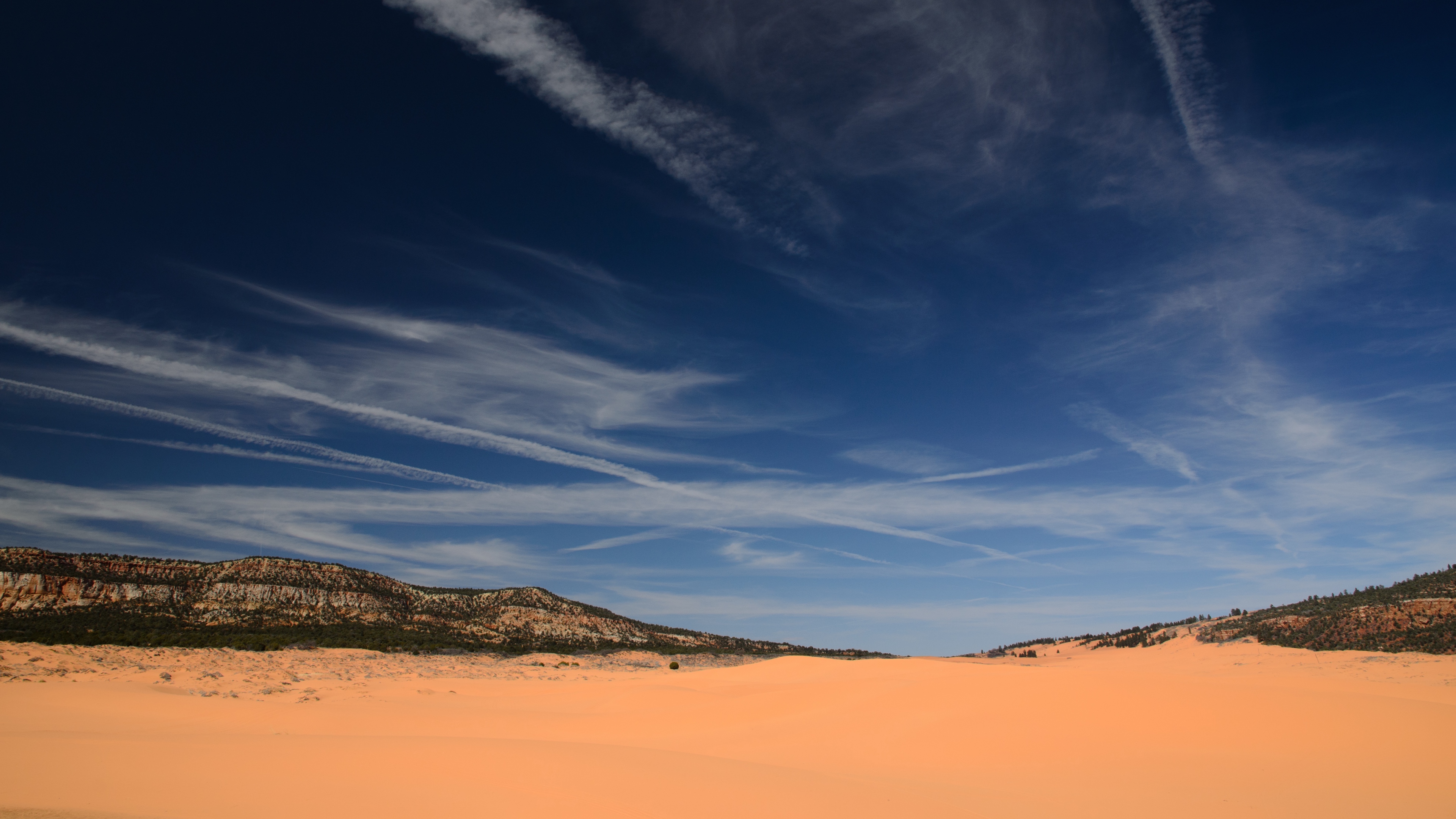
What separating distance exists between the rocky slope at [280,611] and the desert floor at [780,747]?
22.8 metres

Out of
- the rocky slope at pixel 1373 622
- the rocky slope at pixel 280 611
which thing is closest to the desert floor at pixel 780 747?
the rocky slope at pixel 1373 622

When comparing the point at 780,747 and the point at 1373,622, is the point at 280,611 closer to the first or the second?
the point at 780,747

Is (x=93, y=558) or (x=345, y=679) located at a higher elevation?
(x=93, y=558)

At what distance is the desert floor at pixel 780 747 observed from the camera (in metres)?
9.07

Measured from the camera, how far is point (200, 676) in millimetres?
25656

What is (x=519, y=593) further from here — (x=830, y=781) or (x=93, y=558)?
(x=830, y=781)

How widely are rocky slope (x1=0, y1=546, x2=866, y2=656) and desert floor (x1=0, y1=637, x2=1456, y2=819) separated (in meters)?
22.8

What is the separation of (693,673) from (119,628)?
38.1 meters

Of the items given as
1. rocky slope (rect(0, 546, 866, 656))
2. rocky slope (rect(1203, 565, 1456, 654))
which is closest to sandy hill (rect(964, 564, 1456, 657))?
rocky slope (rect(1203, 565, 1456, 654))

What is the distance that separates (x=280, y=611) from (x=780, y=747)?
62.8 m

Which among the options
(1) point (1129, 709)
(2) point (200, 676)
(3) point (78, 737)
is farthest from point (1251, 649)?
(2) point (200, 676)

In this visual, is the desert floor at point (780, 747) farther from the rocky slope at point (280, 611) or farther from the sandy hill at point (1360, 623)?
the rocky slope at point (280, 611)

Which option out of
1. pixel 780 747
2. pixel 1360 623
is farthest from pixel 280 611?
pixel 1360 623

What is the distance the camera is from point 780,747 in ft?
48.5
